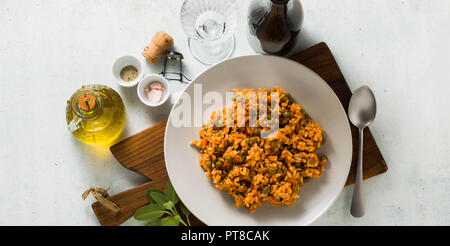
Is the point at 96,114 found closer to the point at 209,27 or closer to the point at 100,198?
the point at 100,198

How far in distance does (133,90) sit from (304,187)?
872mm

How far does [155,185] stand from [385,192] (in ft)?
3.42

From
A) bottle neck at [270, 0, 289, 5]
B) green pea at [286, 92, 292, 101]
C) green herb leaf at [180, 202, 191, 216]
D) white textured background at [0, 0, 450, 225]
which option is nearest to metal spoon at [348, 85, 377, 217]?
white textured background at [0, 0, 450, 225]

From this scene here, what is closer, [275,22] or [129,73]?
[275,22]

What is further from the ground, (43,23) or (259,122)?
(43,23)

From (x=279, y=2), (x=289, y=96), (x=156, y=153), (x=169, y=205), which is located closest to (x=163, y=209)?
(x=169, y=205)

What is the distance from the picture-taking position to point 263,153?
140 centimetres

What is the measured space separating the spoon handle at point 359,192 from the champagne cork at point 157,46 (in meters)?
0.92

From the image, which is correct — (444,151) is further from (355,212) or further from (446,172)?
(355,212)

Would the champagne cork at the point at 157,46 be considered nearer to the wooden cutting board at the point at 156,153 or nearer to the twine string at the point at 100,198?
the wooden cutting board at the point at 156,153

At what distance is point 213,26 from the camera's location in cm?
164

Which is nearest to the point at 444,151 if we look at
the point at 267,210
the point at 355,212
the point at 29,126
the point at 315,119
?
the point at 355,212

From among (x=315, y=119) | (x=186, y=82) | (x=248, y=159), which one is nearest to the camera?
(x=248, y=159)

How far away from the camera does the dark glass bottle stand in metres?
1.31
